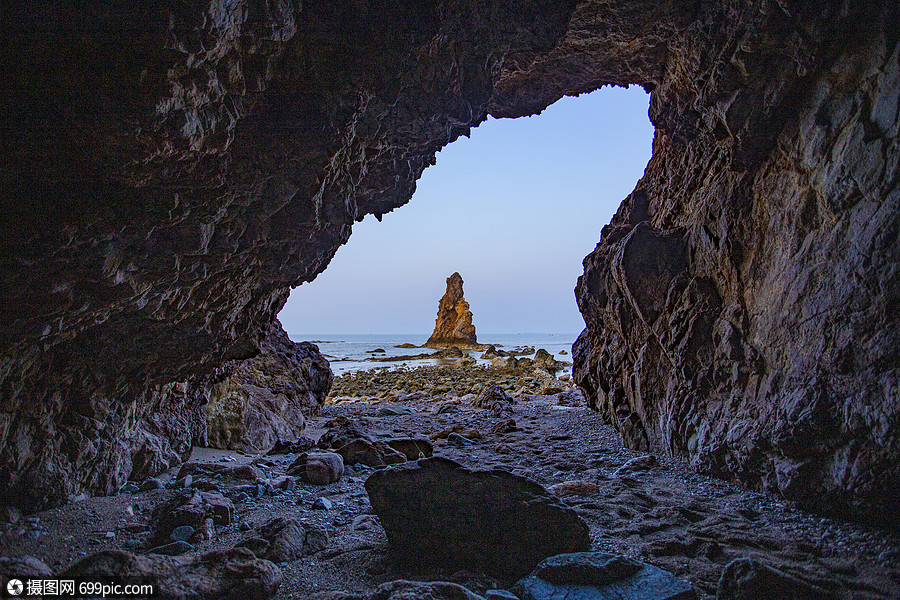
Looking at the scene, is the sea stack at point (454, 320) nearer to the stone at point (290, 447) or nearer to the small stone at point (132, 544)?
the stone at point (290, 447)

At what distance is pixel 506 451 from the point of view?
6.63 meters

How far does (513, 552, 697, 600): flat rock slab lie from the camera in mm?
2439

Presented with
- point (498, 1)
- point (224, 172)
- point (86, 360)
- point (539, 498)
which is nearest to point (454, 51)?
point (498, 1)

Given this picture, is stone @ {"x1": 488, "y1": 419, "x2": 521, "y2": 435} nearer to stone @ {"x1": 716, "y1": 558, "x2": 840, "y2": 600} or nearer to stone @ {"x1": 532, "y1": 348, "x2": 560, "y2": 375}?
stone @ {"x1": 716, "y1": 558, "x2": 840, "y2": 600}

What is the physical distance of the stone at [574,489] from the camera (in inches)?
173

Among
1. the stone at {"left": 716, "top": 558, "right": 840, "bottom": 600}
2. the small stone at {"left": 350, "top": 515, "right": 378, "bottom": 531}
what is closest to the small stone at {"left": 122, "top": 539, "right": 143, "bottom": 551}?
the small stone at {"left": 350, "top": 515, "right": 378, "bottom": 531}

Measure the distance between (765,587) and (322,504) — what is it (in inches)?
147

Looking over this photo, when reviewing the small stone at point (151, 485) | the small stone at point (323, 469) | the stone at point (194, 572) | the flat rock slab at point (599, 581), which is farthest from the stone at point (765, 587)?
the small stone at point (151, 485)

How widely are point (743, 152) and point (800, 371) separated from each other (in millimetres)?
2544

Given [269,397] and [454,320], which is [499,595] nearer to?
[269,397]

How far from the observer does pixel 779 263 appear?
4.20 m

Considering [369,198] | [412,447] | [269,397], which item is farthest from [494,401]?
[369,198]

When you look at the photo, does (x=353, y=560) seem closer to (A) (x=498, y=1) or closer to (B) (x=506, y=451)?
(B) (x=506, y=451)

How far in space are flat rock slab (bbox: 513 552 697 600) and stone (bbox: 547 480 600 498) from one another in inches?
65.8
